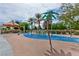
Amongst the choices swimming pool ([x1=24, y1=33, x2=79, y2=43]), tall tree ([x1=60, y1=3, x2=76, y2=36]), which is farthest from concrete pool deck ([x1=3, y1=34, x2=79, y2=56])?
tall tree ([x1=60, y1=3, x2=76, y2=36])

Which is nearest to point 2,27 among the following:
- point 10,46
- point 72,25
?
point 10,46

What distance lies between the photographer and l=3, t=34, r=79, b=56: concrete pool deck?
1.55 metres

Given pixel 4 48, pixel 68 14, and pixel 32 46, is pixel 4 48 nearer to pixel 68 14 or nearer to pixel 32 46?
pixel 32 46

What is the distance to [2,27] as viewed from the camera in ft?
5.09

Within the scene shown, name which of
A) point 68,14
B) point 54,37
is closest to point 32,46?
point 54,37

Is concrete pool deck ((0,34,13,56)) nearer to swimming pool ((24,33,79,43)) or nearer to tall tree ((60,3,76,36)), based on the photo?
swimming pool ((24,33,79,43))

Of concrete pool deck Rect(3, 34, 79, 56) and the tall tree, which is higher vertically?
the tall tree

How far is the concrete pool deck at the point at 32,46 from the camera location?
1548 millimetres

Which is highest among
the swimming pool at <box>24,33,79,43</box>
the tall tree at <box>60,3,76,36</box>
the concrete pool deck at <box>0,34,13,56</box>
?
the tall tree at <box>60,3,76,36</box>

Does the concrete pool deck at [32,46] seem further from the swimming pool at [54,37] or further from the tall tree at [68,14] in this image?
the tall tree at [68,14]

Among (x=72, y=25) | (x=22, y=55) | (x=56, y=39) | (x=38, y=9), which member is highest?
(x=38, y=9)

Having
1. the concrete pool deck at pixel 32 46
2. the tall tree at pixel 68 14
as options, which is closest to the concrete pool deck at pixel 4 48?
the concrete pool deck at pixel 32 46

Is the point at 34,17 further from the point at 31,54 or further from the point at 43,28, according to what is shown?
the point at 31,54

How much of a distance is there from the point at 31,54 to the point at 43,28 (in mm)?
243
